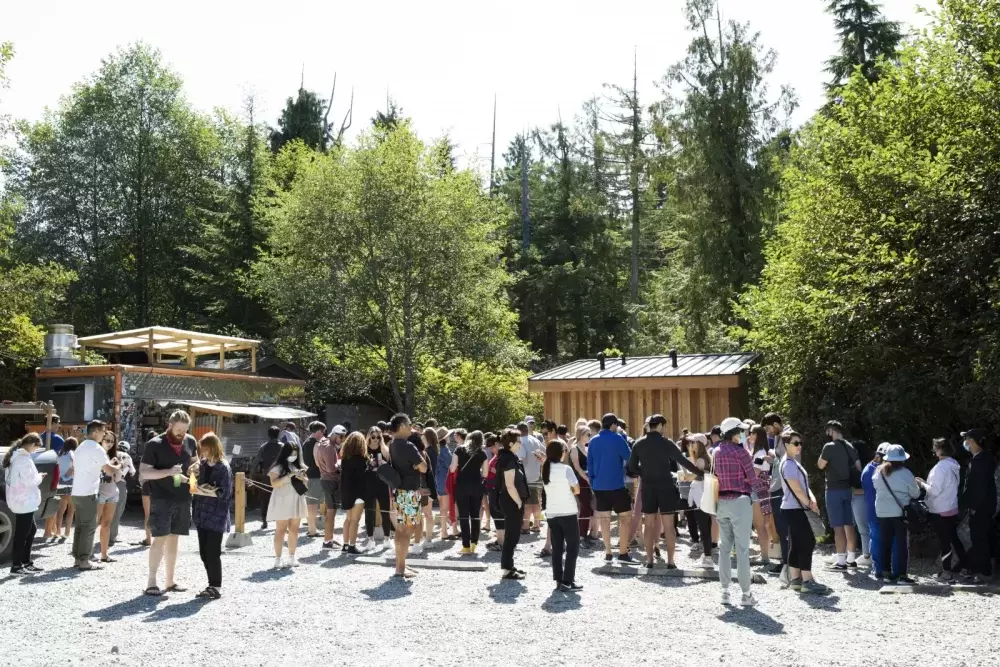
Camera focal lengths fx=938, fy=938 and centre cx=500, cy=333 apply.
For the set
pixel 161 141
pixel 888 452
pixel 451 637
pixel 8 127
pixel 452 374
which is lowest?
pixel 451 637

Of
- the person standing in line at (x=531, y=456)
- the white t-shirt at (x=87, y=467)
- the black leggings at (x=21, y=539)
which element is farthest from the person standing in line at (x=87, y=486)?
the person standing in line at (x=531, y=456)

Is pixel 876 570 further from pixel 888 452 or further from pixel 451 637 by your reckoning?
pixel 451 637

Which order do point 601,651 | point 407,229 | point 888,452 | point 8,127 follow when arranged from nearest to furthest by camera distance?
point 601,651
point 888,452
point 8,127
point 407,229

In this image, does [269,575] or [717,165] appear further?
[717,165]

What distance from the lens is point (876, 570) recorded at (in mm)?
10344

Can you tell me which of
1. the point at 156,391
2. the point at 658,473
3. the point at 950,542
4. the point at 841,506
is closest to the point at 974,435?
the point at 950,542

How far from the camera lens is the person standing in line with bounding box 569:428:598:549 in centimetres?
1286

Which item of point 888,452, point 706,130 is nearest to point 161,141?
point 706,130

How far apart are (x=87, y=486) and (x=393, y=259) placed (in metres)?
17.0

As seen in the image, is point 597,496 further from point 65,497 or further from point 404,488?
point 65,497

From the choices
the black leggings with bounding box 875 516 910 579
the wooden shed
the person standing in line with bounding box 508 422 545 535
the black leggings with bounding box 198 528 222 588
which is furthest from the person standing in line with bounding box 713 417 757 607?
the wooden shed

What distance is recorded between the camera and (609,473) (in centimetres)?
1116

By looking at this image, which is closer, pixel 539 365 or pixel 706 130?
pixel 706 130

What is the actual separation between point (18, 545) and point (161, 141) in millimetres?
32357
